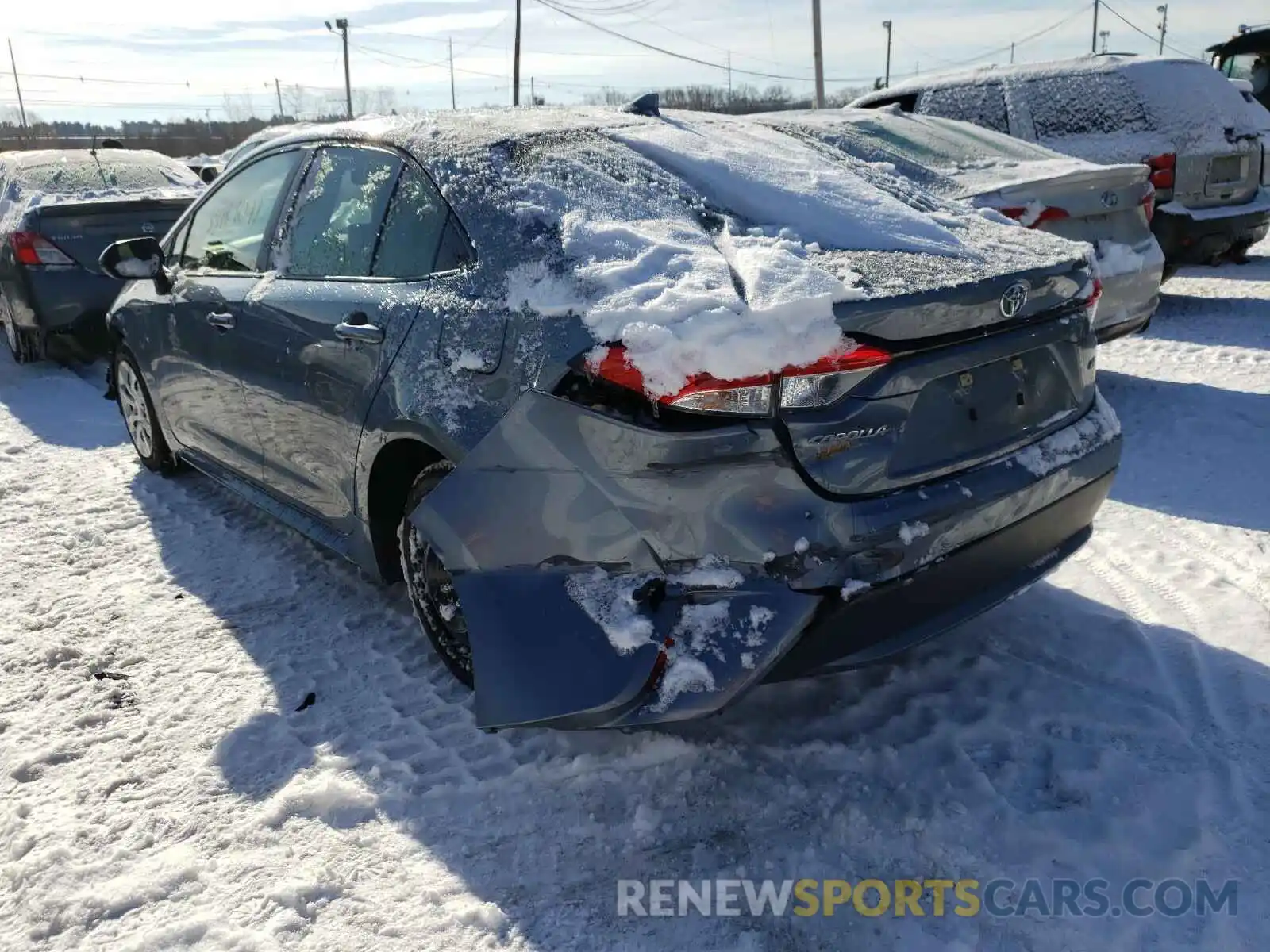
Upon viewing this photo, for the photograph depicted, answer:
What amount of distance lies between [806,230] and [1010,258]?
1.82 feet

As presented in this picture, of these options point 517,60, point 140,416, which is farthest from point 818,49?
point 140,416

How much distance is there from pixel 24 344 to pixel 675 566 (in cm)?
756

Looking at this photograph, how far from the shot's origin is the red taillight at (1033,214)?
5145 millimetres

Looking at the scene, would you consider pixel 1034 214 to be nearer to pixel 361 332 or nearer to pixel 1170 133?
pixel 1170 133

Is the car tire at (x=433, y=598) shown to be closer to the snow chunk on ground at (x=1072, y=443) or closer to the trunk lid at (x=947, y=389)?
the trunk lid at (x=947, y=389)

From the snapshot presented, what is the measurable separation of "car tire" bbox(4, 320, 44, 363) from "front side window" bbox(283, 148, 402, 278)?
5.26 metres

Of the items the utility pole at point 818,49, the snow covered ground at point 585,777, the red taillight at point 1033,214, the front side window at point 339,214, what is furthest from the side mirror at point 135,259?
the utility pole at point 818,49

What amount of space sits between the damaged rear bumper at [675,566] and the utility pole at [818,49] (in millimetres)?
26591

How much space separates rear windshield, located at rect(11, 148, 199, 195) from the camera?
25.7 feet

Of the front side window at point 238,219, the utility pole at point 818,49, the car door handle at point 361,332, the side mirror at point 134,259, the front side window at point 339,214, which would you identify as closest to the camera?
the car door handle at point 361,332

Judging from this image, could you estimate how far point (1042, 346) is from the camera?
2.67 m

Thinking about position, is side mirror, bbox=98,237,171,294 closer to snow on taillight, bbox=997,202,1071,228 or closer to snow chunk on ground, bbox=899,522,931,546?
snow chunk on ground, bbox=899,522,931,546

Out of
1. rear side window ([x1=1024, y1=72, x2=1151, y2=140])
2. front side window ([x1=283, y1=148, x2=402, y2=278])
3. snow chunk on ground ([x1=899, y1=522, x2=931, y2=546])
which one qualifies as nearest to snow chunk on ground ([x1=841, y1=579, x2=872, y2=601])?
snow chunk on ground ([x1=899, y1=522, x2=931, y2=546])

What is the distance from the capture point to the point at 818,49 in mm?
28109
